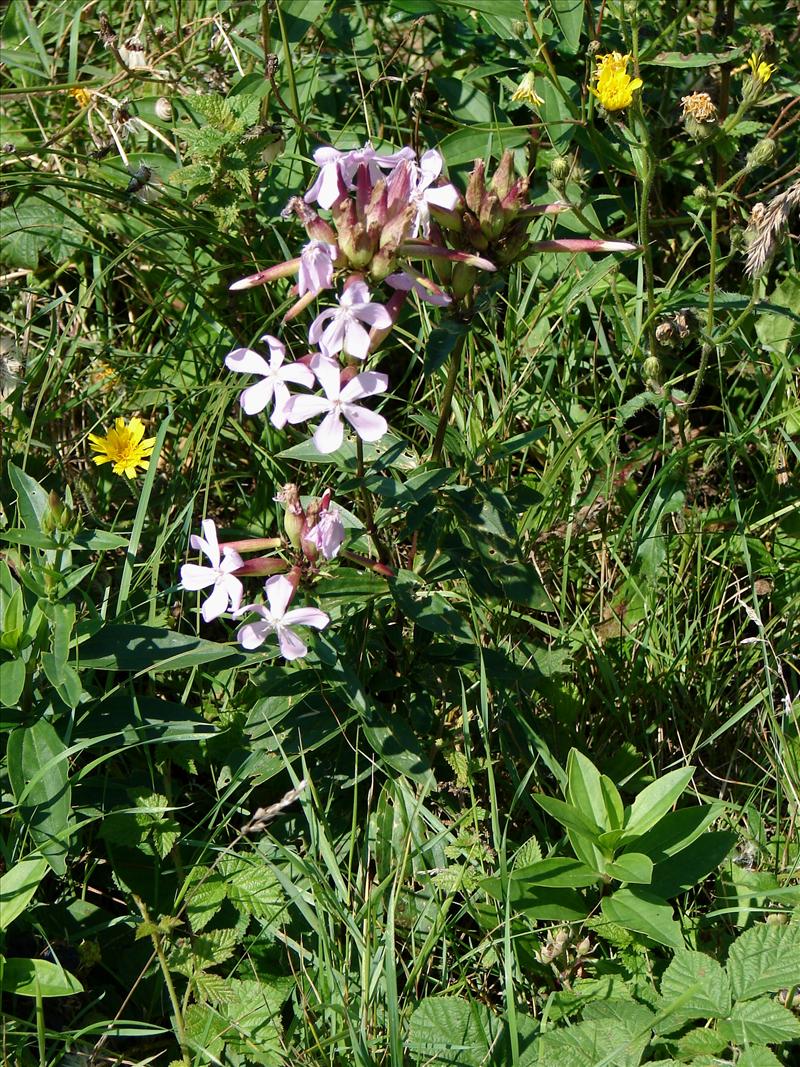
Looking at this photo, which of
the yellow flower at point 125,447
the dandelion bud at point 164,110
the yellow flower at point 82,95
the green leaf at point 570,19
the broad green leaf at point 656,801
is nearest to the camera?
the broad green leaf at point 656,801

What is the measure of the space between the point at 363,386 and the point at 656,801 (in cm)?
90

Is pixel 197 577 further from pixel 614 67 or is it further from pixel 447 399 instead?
pixel 614 67

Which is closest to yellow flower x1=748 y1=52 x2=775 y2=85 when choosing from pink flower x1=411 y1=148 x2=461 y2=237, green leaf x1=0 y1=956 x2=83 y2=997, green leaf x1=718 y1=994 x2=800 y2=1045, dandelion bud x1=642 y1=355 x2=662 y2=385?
dandelion bud x1=642 y1=355 x2=662 y2=385

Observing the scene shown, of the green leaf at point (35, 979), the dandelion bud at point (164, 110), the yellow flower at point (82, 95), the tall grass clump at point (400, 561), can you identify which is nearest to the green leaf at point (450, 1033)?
the tall grass clump at point (400, 561)

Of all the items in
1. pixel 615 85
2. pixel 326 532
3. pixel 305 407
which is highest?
pixel 615 85

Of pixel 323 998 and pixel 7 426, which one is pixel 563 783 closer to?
pixel 323 998

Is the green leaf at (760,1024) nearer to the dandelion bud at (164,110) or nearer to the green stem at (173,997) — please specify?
the green stem at (173,997)

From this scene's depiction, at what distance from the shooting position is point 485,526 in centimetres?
189

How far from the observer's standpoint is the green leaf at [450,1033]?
1.67 metres

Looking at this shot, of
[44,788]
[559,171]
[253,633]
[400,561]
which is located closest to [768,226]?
[559,171]

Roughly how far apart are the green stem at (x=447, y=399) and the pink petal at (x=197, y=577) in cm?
47

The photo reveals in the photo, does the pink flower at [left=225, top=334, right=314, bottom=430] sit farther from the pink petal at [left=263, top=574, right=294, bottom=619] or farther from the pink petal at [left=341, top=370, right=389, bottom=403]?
the pink petal at [left=263, top=574, right=294, bottom=619]

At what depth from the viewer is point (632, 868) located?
69.7 inches

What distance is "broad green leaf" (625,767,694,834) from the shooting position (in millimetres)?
1833
